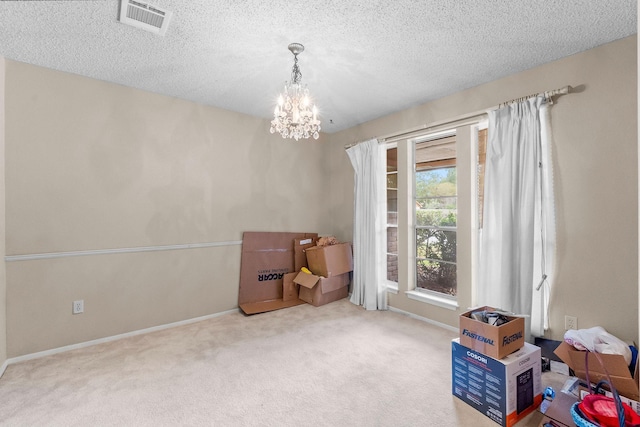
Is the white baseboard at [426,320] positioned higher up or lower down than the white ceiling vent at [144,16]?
lower down

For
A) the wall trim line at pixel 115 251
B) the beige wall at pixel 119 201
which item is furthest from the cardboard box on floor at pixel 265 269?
the wall trim line at pixel 115 251

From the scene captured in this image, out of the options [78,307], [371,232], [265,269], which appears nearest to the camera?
[78,307]

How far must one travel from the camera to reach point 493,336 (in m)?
1.81

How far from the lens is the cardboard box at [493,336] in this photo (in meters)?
1.79

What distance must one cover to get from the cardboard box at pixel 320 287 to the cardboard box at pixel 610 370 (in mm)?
2459

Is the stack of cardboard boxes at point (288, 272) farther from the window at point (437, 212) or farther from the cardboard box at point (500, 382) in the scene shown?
the cardboard box at point (500, 382)

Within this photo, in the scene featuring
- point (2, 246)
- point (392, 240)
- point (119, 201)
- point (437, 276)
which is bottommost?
point (437, 276)

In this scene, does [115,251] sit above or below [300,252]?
above

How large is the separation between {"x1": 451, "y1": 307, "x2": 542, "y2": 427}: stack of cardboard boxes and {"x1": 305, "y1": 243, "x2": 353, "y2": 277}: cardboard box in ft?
6.85

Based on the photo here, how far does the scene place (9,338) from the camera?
2.48 m

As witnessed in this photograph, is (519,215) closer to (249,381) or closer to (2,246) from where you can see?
(249,381)

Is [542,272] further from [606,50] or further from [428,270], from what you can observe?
[606,50]

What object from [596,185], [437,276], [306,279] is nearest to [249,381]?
[306,279]

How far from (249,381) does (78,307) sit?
184 centimetres
